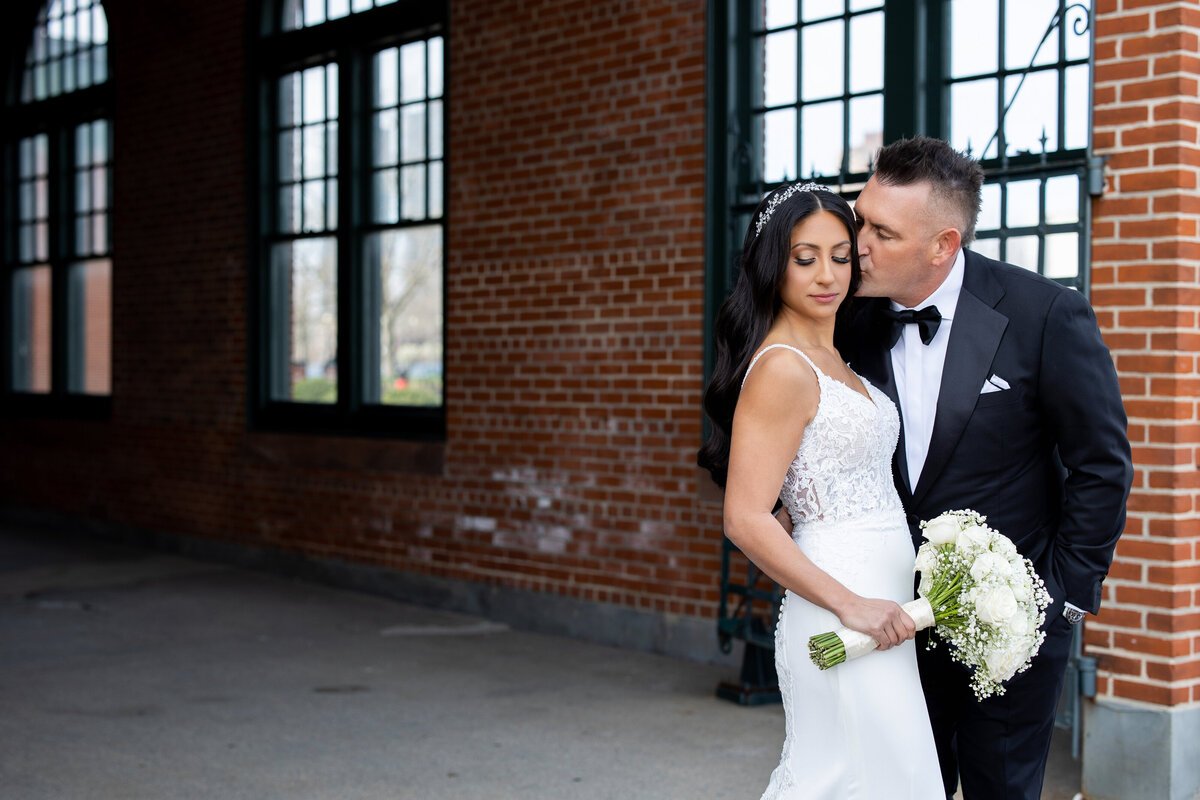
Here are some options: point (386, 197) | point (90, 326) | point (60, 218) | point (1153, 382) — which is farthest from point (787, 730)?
point (60, 218)

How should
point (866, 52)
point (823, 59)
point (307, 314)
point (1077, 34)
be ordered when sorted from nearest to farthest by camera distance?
point (1077, 34) < point (866, 52) < point (823, 59) < point (307, 314)

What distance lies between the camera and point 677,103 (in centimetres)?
717

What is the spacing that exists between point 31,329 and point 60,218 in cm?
135

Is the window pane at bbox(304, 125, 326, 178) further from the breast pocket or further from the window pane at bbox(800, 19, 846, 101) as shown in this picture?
the breast pocket

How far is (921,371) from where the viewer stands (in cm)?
326

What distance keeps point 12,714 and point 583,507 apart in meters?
3.21

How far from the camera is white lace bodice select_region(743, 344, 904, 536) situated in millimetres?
2990

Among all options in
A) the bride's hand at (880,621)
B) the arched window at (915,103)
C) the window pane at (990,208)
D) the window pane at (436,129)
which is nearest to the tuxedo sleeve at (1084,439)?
the bride's hand at (880,621)

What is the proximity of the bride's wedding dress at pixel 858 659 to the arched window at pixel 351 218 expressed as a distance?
594 centimetres

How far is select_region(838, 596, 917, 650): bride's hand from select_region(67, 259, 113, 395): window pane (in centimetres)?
1062

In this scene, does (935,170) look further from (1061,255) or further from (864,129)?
(864,129)

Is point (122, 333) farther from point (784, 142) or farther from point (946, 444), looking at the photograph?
point (946, 444)

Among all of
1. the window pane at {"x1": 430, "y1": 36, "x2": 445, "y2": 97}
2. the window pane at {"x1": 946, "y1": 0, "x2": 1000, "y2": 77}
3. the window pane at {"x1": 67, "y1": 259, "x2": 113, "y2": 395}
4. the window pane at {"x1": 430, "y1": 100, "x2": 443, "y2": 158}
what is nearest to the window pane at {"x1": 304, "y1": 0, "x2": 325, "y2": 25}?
the window pane at {"x1": 430, "y1": 36, "x2": 445, "y2": 97}

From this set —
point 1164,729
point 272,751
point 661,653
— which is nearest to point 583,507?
point 661,653
